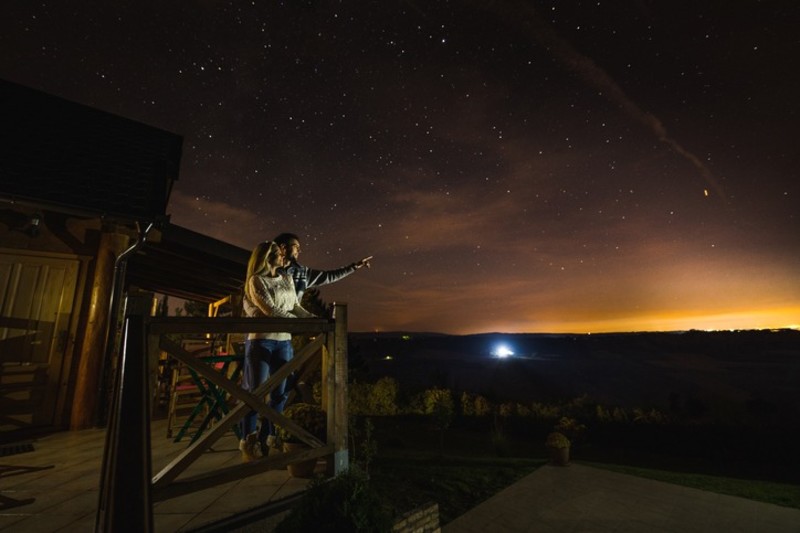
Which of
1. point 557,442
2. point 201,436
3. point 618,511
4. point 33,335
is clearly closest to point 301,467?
point 201,436

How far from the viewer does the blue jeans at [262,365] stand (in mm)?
3375

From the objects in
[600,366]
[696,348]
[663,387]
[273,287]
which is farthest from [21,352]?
[696,348]

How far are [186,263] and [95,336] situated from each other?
236 centimetres

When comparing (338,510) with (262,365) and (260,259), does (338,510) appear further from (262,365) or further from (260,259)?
(260,259)

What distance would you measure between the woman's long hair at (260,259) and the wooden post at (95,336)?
385 cm

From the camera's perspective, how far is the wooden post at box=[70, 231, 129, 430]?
5441mm

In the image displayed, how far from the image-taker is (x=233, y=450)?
419cm

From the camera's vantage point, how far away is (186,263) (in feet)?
25.0

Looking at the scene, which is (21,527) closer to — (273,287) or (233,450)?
(233,450)

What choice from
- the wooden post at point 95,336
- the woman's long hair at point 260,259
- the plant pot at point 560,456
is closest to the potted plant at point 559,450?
the plant pot at point 560,456

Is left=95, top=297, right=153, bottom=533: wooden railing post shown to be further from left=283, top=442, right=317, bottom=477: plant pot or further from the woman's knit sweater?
left=283, top=442, right=317, bottom=477: plant pot

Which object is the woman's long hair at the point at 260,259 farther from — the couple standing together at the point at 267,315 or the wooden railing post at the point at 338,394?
the wooden railing post at the point at 338,394

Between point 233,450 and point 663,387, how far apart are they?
69687mm

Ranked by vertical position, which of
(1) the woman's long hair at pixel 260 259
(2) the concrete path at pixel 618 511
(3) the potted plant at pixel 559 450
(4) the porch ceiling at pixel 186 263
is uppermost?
(4) the porch ceiling at pixel 186 263
